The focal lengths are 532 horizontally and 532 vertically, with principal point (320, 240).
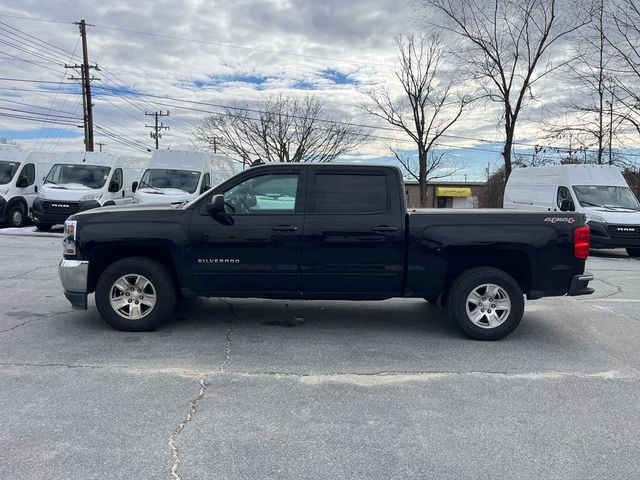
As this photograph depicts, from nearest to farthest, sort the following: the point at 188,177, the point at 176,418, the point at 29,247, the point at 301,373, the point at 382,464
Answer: the point at 382,464, the point at 176,418, the point at 301,373, the point at 29,247, the point at 188,177

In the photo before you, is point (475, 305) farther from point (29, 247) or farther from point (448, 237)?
point (29, 247)

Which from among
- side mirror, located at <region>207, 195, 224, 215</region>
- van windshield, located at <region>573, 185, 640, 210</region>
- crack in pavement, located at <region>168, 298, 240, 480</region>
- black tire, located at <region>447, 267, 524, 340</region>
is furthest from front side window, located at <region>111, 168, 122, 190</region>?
black tire, located at <region>447, 267, 524, 340</region>

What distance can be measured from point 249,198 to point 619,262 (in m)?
11.0

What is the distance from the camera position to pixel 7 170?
18.0 meters

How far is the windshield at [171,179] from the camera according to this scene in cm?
1677

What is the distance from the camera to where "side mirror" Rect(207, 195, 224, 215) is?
535 cm

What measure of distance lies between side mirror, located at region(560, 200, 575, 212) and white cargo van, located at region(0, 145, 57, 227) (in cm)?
1664

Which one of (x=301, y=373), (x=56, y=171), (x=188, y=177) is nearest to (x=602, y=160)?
(x=188, y=177)

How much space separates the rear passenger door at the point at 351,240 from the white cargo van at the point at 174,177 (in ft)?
36.9

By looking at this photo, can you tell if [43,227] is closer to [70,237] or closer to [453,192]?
[70,237]

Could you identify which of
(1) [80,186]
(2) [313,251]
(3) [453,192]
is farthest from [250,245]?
(3) [453,192]

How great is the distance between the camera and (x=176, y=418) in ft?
12.0

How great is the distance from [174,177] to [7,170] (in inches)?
237

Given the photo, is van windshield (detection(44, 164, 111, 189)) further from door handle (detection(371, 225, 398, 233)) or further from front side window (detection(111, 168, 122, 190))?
door handle (detection(371, 225, 398, 233))
